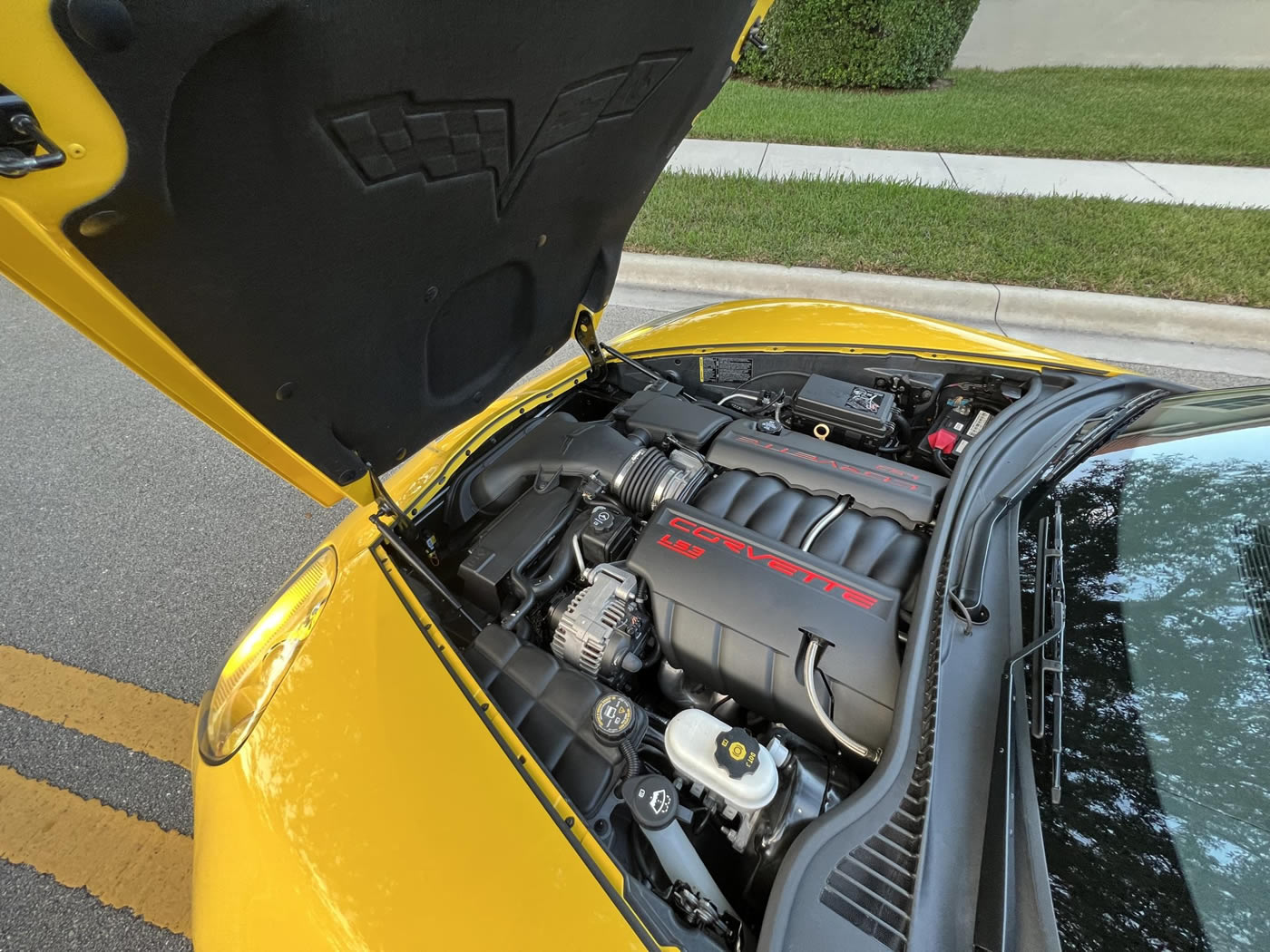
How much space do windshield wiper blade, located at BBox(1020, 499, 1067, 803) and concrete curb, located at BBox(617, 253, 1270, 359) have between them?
2.82 metres

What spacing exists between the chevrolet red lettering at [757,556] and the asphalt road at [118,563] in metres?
1.38

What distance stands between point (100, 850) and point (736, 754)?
199 cm

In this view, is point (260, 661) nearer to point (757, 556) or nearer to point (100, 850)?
point (100, 850)

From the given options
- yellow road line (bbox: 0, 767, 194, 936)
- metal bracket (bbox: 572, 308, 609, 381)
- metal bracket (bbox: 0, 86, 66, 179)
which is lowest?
yellow road line (bbox: 0, 767, 194, 936)

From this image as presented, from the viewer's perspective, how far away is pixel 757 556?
1.46 m

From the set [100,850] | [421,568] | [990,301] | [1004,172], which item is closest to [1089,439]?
[421,568]

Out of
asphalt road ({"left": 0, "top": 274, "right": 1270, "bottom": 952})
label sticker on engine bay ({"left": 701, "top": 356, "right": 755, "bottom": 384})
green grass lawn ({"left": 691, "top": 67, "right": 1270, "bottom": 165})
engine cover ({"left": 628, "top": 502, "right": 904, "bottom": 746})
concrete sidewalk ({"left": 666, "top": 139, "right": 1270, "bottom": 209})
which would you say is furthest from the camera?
green grass lawn ({"left": 691, "top": 67, "right": 1270, "bottom": 165})

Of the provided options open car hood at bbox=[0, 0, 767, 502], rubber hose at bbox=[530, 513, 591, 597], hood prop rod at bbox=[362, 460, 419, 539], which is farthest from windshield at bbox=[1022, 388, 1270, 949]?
hood prop rod at bbox=[362, 460, 419, 539]

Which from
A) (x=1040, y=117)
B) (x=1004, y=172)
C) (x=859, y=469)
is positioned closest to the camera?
(x=859, y=469)

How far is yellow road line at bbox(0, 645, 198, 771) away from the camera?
212 centimetres

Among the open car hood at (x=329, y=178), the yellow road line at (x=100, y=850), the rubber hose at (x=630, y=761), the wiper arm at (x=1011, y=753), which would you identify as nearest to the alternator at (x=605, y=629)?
the rubber hose at (x=630, y=761)

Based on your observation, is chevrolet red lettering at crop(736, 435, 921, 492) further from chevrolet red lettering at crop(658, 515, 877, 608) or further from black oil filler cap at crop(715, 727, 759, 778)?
black oil filler cap at crop(715, 727, 759, 778)

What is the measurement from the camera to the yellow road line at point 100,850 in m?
1.78

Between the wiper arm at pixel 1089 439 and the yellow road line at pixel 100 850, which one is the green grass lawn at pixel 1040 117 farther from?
the yellow road line at pixel 100 850
